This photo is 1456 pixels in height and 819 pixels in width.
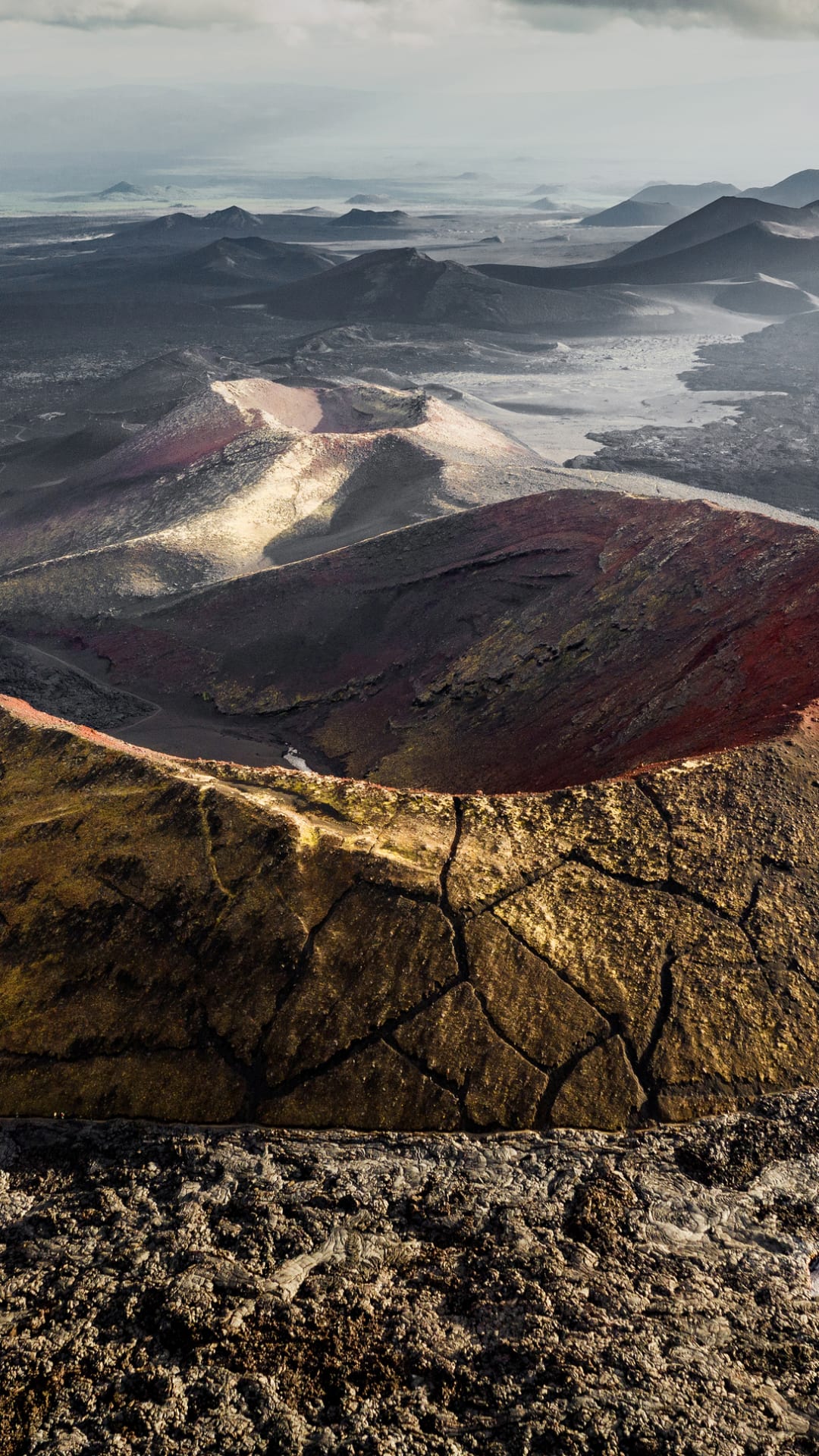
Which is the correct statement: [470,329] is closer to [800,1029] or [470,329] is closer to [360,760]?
[360,760]

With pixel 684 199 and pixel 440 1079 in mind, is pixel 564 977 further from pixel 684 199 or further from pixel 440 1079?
pixel 684 199

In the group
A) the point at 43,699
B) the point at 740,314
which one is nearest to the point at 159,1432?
the point at 43,699

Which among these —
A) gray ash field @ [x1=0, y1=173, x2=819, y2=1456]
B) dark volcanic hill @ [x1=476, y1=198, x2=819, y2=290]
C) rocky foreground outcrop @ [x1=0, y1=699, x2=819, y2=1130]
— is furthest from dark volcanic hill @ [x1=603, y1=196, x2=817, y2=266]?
rocky foreground outcrop @ [x1=0, y1=699, x2=819, y2=1130]

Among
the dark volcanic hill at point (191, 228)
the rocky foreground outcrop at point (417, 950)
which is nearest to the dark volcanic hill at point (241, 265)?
the dark volcanic hill at point (191, 228)

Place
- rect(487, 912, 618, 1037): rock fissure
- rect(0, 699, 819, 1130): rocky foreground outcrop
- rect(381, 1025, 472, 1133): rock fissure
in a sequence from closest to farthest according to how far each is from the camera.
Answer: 1. rect(381, 1025, 472, 1133): rock fissure
2. rect(0, 699, 819, 1130): rocky foreground outcrop
3. rect(487, 912, 618, 1037): rock fissure

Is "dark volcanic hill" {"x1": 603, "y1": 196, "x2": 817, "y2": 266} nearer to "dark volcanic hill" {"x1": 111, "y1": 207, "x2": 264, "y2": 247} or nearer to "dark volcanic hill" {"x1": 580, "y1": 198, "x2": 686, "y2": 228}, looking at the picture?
"dark volcanic hill" {"x1": 111, "y1": 207, "x2": 264, "y2": 247}
